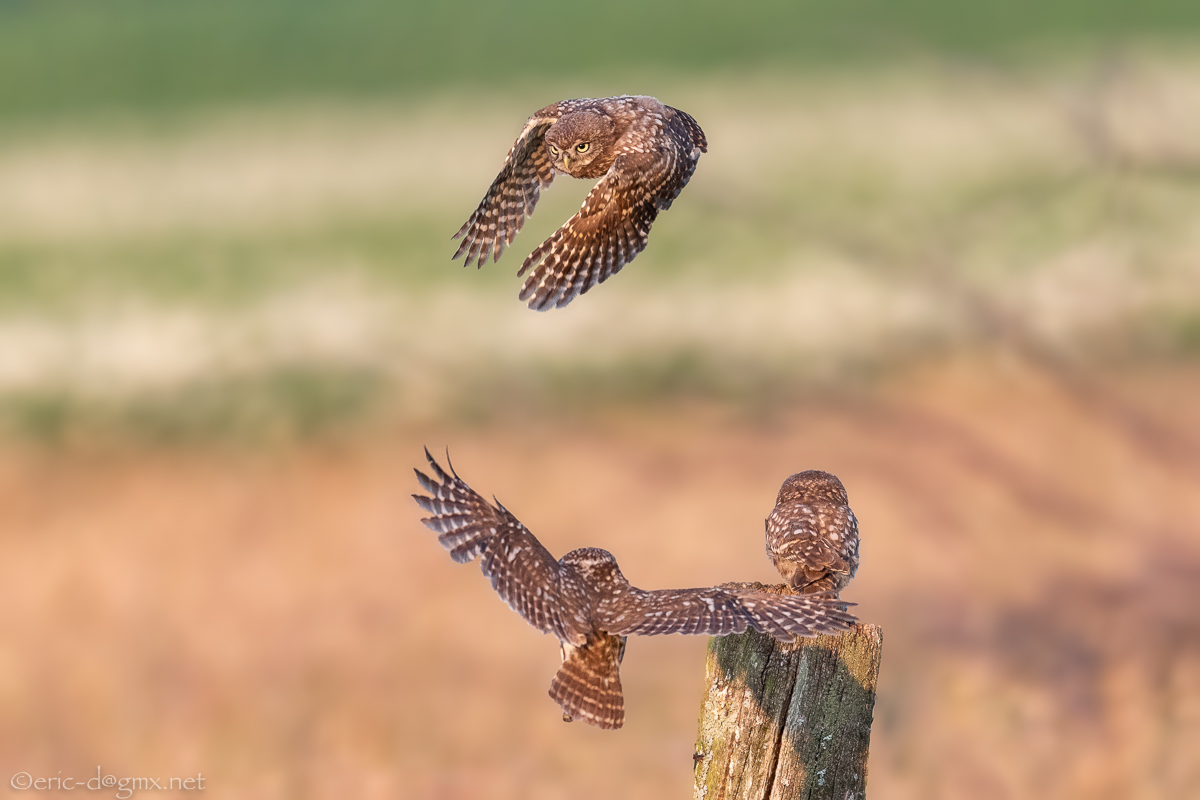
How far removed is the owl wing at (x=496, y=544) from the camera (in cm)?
570

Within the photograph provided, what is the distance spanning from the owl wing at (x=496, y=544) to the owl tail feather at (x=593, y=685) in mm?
325

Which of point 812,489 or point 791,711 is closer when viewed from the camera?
point 791,711

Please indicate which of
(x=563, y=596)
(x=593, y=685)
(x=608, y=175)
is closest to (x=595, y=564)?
(x=563, y=596)

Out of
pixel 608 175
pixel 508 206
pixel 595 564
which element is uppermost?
pixel 508 206

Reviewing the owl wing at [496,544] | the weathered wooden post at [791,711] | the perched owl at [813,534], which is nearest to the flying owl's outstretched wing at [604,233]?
the owl wing at [496,544]

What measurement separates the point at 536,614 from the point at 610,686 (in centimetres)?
59

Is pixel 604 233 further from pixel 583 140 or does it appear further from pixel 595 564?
pixel 595 564

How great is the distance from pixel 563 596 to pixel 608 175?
2403 mm

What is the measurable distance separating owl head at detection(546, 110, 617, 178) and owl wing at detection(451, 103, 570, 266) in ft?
3.52

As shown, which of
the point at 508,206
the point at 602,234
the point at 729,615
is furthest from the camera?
the point at 508,206

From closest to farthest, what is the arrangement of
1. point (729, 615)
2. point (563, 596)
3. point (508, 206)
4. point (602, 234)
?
1. point (729, 615)
2. point (563, 596)
3. point (602, 234)
4. point (508, 206)

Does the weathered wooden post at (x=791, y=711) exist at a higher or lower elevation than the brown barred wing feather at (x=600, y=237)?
lower

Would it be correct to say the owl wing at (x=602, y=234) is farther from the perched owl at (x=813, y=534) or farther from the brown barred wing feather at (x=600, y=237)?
the perched owl at (x=813, y=534)

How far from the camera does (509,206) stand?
26.7 ft
